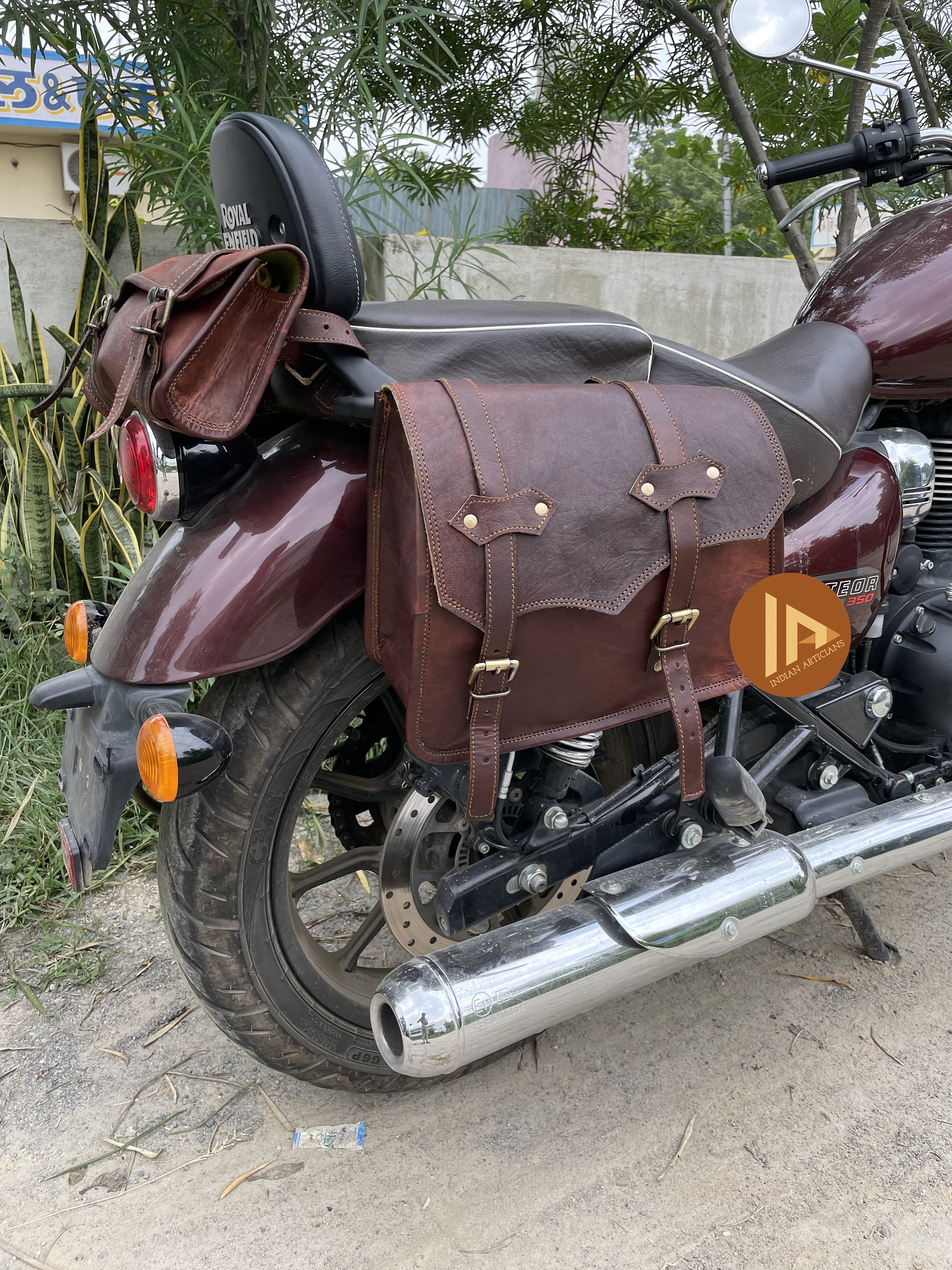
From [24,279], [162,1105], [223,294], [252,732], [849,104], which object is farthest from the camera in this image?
[849,104]

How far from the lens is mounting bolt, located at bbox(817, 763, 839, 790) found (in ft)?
5.20

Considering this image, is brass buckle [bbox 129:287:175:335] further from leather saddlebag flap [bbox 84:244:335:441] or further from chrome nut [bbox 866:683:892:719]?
chrome nut [bbox 866:683:892:719]

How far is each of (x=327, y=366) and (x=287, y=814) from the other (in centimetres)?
61

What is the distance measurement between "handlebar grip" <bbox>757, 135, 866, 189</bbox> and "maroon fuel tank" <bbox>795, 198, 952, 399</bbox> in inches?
6.4

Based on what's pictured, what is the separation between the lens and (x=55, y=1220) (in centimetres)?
129

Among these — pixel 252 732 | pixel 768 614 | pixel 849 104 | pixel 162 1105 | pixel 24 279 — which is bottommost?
pixel 162 1105

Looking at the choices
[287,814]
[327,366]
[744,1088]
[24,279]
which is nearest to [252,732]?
[287,814]

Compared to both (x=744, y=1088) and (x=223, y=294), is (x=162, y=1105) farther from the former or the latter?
(x=223, y=294)

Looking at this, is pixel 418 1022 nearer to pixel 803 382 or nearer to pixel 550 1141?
pixel 550 1141

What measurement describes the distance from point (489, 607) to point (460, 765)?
0.32 meters

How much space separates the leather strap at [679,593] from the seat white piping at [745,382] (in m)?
0.16

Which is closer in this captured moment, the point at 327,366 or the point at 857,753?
the point at 327,366

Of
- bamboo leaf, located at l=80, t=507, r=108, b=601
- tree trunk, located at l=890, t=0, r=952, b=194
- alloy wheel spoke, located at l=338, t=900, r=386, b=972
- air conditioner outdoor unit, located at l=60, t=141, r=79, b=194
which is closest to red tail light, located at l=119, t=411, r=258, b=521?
alloy wheel spoke, located at l=338, t=900, r=386, b=972

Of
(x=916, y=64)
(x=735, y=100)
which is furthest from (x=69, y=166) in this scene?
(x=916, y=64)
